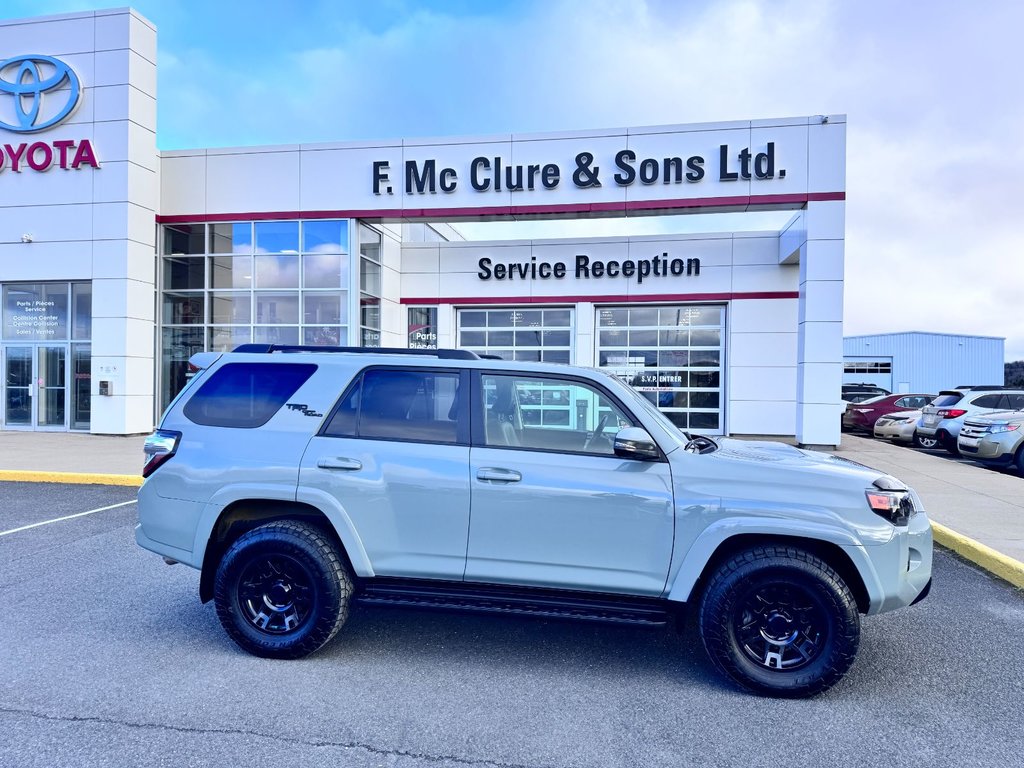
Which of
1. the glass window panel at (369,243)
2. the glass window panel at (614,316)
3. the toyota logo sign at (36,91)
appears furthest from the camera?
the glass window panel at (614,316)

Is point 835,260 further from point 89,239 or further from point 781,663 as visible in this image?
point 89,239

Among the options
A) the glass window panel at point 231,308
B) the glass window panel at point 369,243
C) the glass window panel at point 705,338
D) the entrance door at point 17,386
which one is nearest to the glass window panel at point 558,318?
the glass window panel at point 705,338

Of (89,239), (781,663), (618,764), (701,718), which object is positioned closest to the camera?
(618,764)

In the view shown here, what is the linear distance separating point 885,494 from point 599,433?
62.4 inches

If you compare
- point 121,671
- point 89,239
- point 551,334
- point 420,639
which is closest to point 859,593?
point 420,639

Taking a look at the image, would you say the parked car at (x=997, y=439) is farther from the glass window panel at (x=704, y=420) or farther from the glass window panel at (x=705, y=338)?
the glass window panel at (x=705, y=338)

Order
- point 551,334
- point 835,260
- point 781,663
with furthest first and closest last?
point 551,334 → point 835,260 → point 781,663

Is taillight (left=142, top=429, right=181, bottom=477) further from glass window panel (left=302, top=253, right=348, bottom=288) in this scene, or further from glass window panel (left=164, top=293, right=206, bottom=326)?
glass window panel (left=164, top=293, right=206, bottom=326)

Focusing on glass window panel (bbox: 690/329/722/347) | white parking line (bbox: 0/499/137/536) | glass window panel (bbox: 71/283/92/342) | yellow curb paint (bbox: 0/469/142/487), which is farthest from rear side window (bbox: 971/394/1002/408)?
glass window panel (bbox: 71/283/92/342)

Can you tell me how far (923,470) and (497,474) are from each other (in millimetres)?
10695

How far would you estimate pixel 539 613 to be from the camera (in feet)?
11.9

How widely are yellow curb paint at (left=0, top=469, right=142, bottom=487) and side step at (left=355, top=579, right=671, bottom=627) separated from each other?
7446mm

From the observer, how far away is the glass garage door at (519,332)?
1789 centimetres

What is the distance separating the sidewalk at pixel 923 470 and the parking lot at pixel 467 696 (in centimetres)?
258
